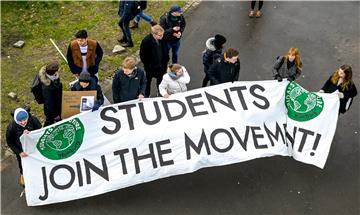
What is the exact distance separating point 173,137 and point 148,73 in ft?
6.22

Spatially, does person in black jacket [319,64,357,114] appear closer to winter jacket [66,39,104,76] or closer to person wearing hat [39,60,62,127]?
winter jacket [66,39,104,76]

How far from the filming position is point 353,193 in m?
7.70

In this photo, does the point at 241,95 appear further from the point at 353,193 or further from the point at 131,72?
the point at 353,193

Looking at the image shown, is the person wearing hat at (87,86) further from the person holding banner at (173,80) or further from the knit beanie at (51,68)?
the person holding banner at (173,80)

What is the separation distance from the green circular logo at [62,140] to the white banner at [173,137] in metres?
0.01

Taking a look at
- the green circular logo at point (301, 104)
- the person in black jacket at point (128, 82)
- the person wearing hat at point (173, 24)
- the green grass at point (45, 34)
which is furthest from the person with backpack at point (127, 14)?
the green circular logo at point (301, 104)

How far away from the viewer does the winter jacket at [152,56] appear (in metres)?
7.98

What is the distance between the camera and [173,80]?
25.0 ft

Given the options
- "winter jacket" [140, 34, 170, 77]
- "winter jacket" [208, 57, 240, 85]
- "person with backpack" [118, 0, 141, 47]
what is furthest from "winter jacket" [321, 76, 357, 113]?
"person with backpack" [118, 0, 141, 47]

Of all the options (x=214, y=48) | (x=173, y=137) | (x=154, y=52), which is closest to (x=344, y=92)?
(x=214, y=48)

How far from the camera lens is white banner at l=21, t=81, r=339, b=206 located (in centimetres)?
699

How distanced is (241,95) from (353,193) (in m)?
2.50

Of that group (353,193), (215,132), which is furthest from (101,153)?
(353,193)

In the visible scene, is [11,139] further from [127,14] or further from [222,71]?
[127,14]
